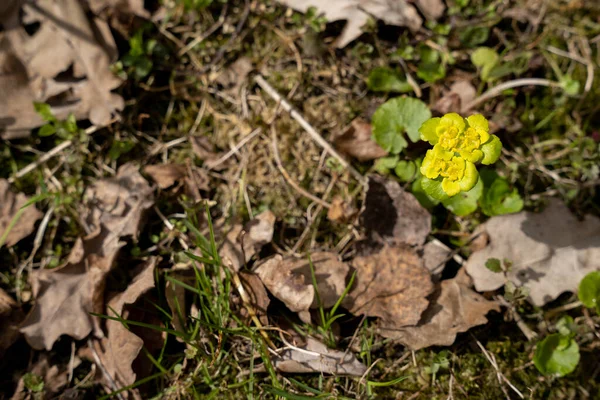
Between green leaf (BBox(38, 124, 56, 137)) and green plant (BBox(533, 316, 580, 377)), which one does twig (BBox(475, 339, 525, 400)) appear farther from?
green leaf (BBox(38, 124, 56, 137))

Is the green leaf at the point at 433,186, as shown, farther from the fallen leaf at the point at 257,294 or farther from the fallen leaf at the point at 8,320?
the fallen leaf at the point at 8,320

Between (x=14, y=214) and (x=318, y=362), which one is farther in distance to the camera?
(x=14, y=214)

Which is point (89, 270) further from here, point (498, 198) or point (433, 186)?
point (498, 198)

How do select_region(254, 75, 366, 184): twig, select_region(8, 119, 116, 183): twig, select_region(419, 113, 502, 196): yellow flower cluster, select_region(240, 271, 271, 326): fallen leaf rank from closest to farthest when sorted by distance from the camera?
select_region(419, 113, 502, 196): yellow flower cluster → select_region(240, 271, 271, 326): fallen leaf → select_region(254, 75, 366, 184): twig → select_region(8, 119, 116, 183): twig

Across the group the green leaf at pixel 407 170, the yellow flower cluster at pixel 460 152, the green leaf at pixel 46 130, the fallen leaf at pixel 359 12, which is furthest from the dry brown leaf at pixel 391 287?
the green leaf at pixel 46 130

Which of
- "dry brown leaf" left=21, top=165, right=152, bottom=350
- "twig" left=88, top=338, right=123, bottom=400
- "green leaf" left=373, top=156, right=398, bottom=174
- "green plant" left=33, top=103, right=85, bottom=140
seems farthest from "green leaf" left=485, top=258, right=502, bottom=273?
"green plant" left=33, top=103, right=85, bottom=140

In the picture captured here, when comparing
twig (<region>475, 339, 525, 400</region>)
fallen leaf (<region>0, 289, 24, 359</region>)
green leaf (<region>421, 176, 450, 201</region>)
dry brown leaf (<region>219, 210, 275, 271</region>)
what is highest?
green leaf (<region>421, 176, 450, 201</region>)

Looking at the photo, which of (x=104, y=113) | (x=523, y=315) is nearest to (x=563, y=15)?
(x=523, y=315)

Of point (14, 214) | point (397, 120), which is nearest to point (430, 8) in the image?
point (397, 120)
